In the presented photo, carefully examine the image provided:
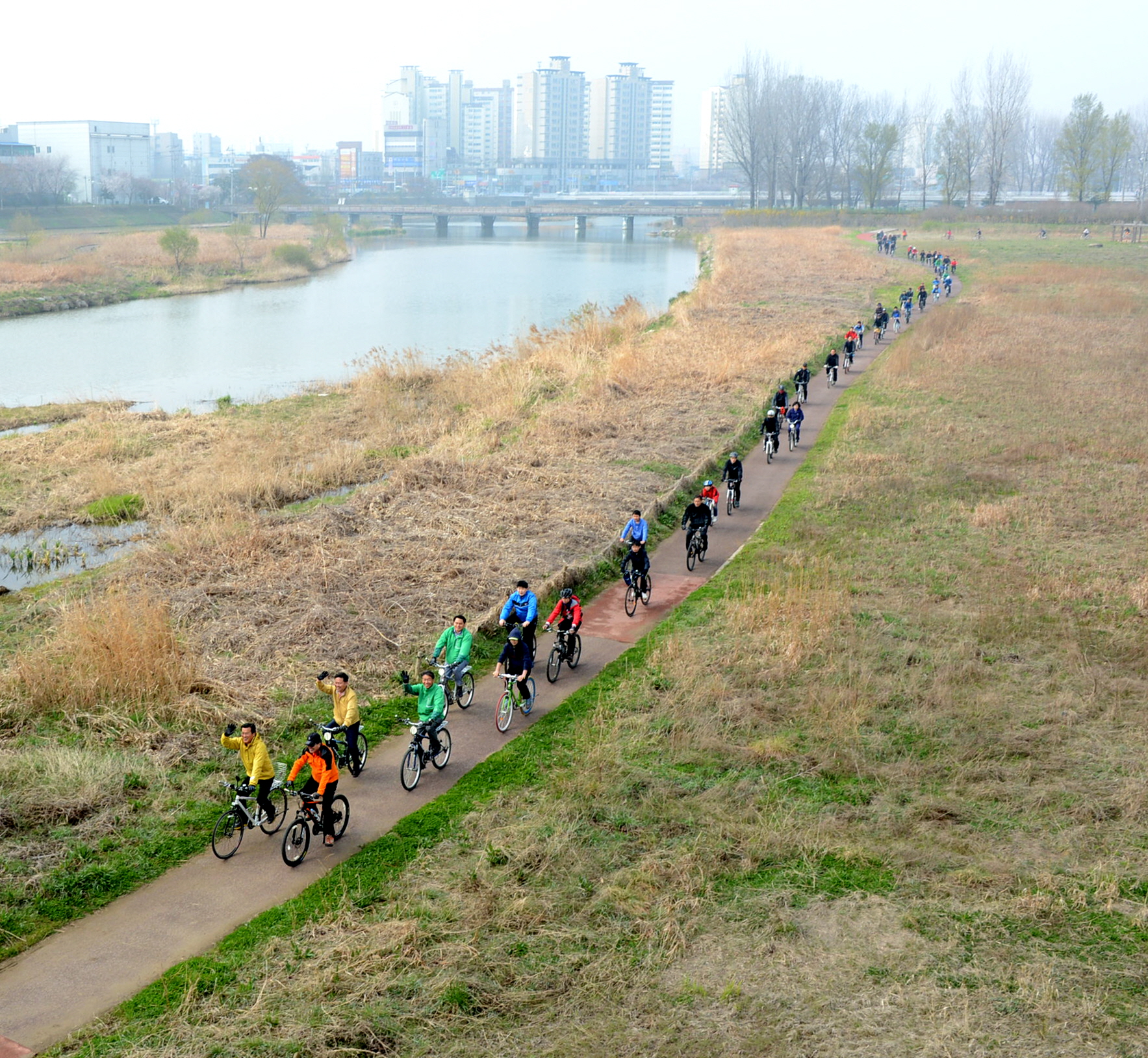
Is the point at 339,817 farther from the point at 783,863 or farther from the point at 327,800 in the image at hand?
the point at 783,863

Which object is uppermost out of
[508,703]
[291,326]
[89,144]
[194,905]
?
[89,144]

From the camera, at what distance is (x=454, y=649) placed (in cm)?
1370

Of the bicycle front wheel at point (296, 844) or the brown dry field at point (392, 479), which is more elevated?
the brown dry field at point (392, 479)

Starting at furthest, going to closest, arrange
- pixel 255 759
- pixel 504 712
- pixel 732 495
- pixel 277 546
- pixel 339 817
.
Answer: pixel 732 495, pixel 277 546, pixel 504 712, pixel 339 817, pixel 255 759

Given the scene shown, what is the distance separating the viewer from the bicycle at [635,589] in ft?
57.1

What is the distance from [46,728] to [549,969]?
727cm

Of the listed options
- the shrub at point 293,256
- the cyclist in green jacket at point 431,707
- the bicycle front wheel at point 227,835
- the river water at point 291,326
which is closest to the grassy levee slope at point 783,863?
the cyclist in green jacket at point 431,707

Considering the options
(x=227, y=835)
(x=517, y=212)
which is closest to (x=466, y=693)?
(x=227, y=835)

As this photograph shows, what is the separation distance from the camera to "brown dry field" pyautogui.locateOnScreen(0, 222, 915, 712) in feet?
54.1

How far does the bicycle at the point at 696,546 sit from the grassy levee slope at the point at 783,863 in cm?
107

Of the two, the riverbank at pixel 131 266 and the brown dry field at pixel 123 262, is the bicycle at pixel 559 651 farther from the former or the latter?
the brown dry field at pixel 123 262

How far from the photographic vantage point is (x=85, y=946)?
9.61 metres

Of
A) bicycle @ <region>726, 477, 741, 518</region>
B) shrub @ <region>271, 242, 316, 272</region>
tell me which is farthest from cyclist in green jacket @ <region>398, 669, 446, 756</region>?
shrub @ <region>271, 242, 316, 272</region>

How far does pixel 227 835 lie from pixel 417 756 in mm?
2194
